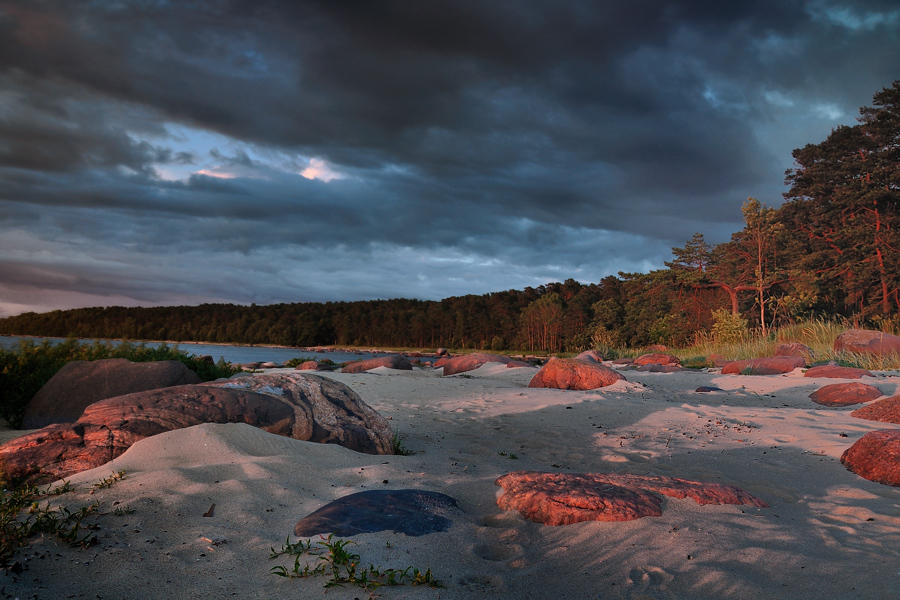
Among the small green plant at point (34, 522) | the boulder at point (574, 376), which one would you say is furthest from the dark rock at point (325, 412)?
the boulder at point (574, 376)

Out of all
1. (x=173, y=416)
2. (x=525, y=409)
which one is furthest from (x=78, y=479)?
(x=525, y=409)

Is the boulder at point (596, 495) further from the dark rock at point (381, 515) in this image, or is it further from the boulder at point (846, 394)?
the boulder at point (846, 394)

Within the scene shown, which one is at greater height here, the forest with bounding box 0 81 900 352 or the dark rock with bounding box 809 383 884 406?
the forest with bounding box 0 81 900 352

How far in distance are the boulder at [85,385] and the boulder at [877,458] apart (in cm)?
777

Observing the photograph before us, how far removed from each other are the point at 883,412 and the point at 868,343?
9.42 metres

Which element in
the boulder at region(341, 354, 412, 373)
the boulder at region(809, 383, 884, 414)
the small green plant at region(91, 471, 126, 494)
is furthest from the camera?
the boulder at region(341, 354, 412, 373)

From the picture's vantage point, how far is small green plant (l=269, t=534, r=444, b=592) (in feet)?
7.21

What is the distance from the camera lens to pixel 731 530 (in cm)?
297

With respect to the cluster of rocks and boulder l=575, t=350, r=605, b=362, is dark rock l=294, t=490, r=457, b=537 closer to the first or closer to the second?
the cluster of rocks

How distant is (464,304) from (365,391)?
61712 millimetres

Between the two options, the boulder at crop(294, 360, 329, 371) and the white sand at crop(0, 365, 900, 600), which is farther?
the boulder at crop(294, 360, 329, 371)

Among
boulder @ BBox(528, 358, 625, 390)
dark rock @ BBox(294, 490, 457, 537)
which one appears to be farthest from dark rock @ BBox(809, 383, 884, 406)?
dark rock @ BBox(294, 490, 457, 537)

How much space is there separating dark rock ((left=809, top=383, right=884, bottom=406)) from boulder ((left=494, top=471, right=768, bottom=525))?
21.2ft

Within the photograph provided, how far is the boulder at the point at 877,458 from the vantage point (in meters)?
4.17
